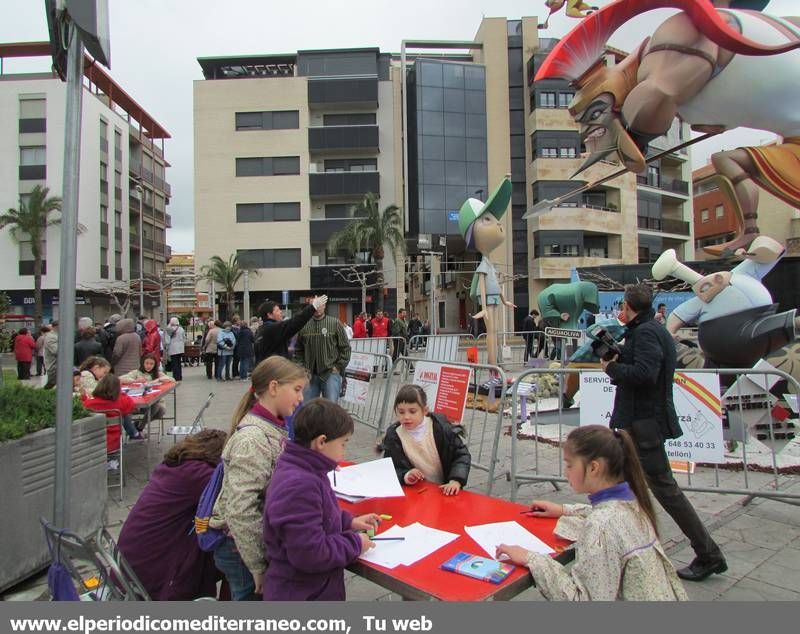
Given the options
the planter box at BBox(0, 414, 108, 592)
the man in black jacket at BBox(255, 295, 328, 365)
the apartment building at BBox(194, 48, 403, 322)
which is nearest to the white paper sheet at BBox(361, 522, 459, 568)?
the planter box at BBox(0, 414, 108, 592)

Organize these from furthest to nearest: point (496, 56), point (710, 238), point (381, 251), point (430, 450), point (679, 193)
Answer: point (710, 238) → point (679, 193) → point (496, 56) → point (381, 251) → point (430, 450)

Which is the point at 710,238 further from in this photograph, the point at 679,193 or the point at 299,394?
the point at 299,394

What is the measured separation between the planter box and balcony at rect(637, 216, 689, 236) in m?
44.6

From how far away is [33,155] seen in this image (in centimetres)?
3916

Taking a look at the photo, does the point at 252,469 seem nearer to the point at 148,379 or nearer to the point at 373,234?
the point at 148,379

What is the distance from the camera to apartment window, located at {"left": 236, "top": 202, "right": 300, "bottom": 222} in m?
39.9

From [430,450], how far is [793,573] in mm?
Result: 2539

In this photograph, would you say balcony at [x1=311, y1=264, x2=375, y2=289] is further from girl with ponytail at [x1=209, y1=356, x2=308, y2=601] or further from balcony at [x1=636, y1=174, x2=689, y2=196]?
girl with ponytail at [x1=209, y1=356, x2=308, y2=601]

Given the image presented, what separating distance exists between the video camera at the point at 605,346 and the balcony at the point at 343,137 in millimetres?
38844
